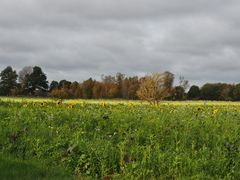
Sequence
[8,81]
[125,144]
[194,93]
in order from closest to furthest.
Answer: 1. [125,144]
2. [8,81]
3. [194,93]

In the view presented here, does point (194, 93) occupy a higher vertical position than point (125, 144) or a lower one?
higher

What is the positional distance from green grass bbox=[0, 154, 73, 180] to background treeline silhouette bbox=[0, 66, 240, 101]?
159ft

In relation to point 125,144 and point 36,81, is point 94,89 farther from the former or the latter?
point 125,144

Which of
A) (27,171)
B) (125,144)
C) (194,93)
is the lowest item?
(27,171)

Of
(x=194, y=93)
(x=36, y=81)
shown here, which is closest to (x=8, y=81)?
(x=36, y=81)

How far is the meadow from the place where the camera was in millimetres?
9023

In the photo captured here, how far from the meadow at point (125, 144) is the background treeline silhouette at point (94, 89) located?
45.1m

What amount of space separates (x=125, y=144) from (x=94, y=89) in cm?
6677

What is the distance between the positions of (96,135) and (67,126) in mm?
1032

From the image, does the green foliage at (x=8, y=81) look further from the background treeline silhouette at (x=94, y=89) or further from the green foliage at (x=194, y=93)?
the green foliage at (x=194, y=93)

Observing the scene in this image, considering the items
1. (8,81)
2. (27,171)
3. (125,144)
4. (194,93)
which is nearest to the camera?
(27,171)

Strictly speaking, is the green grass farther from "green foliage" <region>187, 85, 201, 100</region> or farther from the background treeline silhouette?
"green foliage" <region>187, 85, 201, 100</region>

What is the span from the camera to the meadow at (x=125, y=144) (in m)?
9.02

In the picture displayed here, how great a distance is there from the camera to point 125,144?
10.4 m
